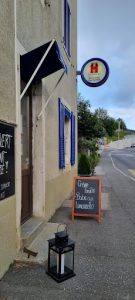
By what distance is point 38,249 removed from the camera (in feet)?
14.7

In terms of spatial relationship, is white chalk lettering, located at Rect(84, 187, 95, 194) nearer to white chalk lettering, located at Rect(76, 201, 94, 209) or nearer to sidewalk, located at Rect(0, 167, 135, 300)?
white chalk lettering, located at Rect(76, 201, 94, 209)

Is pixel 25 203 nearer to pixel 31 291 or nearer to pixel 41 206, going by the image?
pixel 41 206

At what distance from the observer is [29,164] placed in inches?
223

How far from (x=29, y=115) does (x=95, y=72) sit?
365 cm

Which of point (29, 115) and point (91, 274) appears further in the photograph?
point (29, 115)

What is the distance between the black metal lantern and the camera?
363 centimetres

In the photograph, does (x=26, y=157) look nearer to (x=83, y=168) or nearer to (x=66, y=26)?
(x=66, y=26)

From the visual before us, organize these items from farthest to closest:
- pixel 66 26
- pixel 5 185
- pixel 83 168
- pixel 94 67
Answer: pixel 83 168 → pixel 66 26 → pixel 94 67 → pixel 5 185

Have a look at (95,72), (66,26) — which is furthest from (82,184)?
(66,26)

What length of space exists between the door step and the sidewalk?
0.10 meters

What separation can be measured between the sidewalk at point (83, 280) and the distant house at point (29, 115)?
1.01ft

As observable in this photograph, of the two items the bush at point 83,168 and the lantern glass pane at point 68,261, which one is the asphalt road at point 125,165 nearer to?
the bush at point 83,168

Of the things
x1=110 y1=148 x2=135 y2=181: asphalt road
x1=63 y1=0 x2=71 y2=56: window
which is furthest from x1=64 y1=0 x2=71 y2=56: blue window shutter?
x1=110 y1=148 x2=135 y2=181: asphalt road

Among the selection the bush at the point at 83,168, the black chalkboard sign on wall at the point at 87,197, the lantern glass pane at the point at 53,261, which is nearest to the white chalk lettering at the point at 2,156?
the lantern glass pane at the point at 53,261
